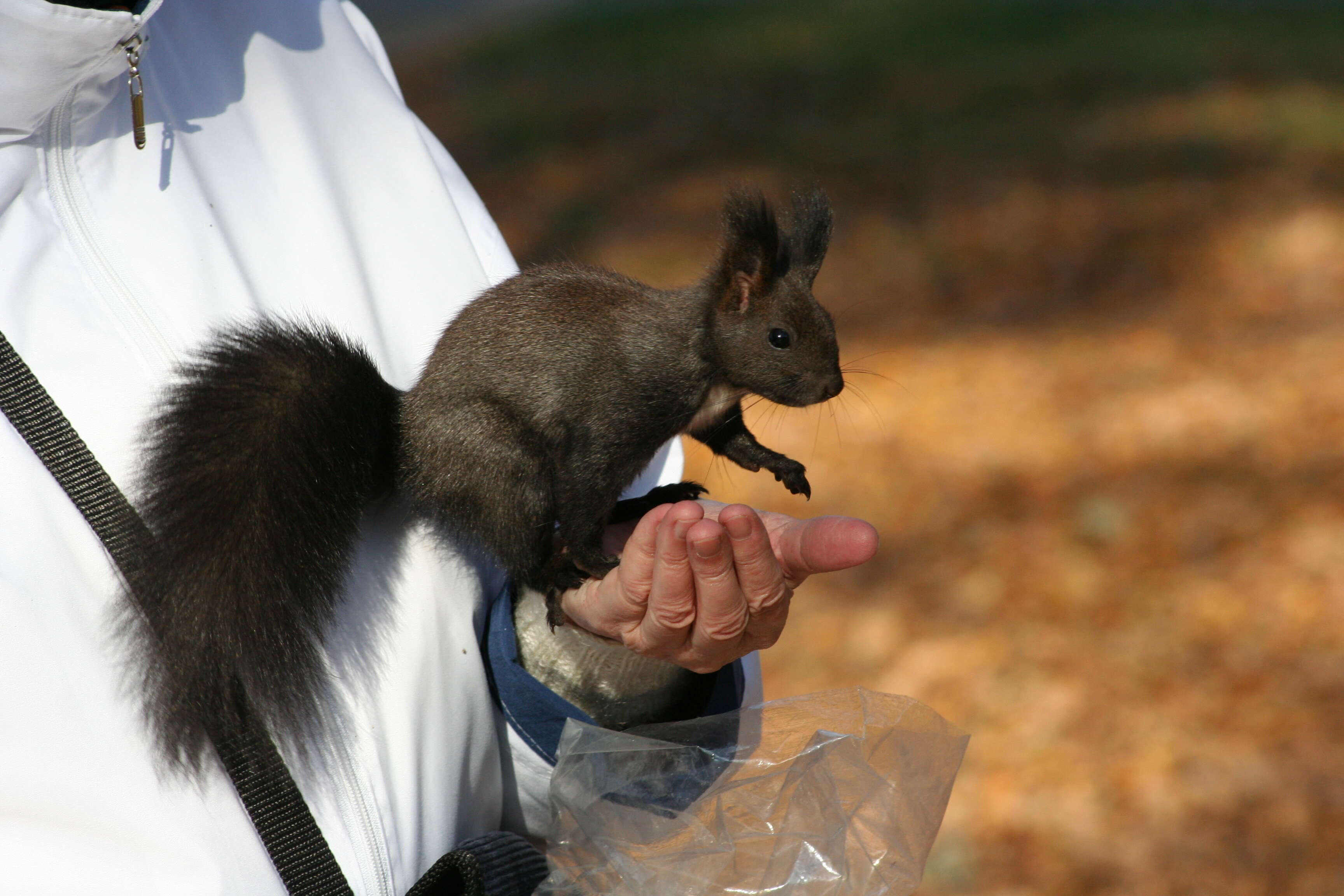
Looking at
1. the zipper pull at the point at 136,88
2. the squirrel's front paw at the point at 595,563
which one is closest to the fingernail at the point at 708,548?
the squirrel's front paw at the point at 595,563

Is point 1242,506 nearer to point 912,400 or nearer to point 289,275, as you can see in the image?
point 912,400

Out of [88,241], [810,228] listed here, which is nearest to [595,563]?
[810,228]

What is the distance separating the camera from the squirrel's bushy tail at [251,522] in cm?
86

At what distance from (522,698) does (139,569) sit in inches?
14.5

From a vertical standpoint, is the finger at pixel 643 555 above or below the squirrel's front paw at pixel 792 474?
above

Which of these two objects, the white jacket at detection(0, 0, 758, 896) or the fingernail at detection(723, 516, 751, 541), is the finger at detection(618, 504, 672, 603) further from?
the white jacket at detection(0, 0, 758, 896)

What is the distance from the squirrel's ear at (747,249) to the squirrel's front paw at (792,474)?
0.59ft

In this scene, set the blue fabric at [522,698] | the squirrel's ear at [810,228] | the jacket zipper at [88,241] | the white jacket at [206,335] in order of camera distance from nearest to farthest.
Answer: the white jacket at [206,335] → the jacket zipper at [88,241] → the blue fabric at [522,698] → the squirrel's ear at [810,228]

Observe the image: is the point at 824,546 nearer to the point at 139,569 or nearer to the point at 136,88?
the point at 139,569

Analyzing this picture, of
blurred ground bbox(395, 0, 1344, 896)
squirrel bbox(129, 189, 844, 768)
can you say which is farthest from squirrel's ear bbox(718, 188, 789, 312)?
blurred ground bbox(395, 0, 1344, 896)

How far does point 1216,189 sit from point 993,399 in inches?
63.1

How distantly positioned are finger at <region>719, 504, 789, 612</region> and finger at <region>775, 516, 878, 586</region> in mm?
15

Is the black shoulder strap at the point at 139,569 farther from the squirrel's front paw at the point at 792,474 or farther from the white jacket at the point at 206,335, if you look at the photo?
the squirrel's front paw at the point at 792,474

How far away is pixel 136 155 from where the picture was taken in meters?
1.04
